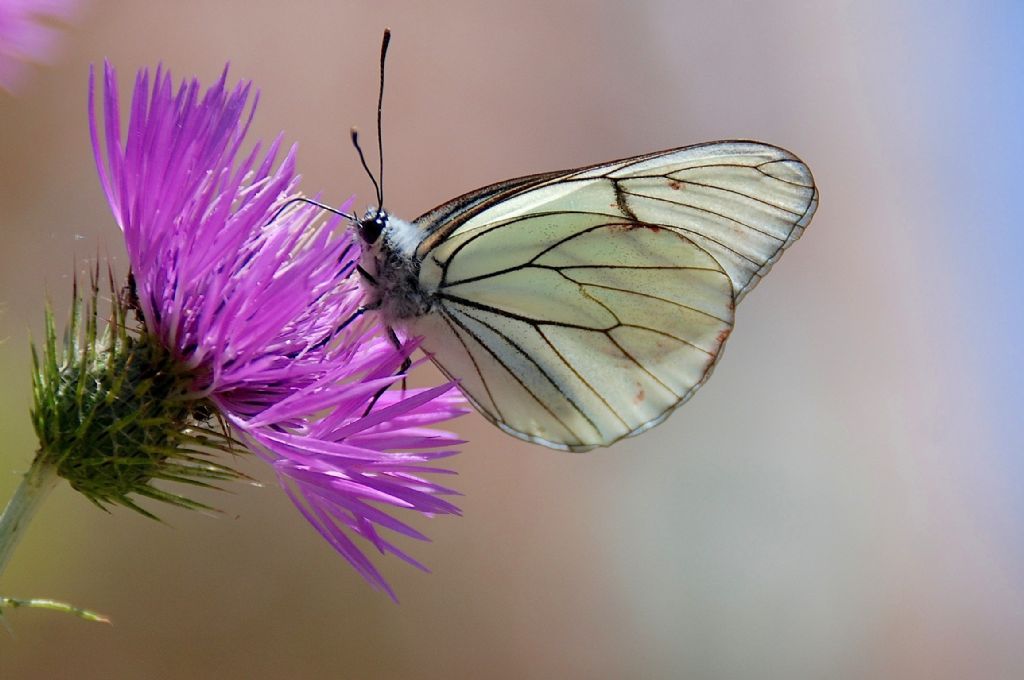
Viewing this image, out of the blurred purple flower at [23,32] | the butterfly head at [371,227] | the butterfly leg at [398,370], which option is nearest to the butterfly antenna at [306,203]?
the butterfly head at [371,227]

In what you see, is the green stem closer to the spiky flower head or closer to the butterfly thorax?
the spiky flower head

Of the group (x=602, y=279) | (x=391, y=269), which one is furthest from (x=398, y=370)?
(x=602, y=279)

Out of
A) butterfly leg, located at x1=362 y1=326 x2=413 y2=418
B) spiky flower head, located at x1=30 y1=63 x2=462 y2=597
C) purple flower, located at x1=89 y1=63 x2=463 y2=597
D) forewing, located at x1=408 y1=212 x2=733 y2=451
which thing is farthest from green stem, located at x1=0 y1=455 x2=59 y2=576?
forewing, located at x1=408 y1=212 x2=733 y2=451

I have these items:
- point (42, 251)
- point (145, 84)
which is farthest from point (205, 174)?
point (42, 251)

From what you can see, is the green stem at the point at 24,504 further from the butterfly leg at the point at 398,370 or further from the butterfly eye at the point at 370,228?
the butterfly eye at the point at 370,228

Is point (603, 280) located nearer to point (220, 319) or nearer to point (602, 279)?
point (602, 279)

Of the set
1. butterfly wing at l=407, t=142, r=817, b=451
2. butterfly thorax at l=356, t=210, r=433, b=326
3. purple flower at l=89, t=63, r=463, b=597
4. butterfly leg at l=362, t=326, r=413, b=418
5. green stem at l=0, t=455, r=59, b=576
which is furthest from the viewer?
butterfly wing at l=407, t=142, r=817, b=451
